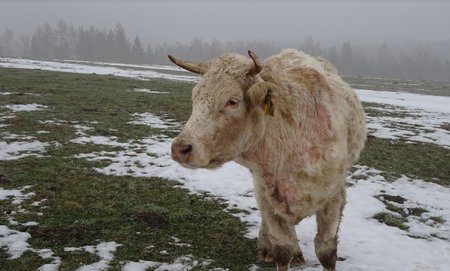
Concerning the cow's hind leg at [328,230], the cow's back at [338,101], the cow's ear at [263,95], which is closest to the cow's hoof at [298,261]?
the cow's hind leg at [328,230]

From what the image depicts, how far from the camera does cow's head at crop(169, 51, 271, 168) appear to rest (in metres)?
3.75

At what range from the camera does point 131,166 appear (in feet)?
30.0

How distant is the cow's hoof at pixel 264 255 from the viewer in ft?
18.2

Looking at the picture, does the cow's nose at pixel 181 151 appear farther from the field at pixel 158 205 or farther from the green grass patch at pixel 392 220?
the green grass patch at pixel 392 220

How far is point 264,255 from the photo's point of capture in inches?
220

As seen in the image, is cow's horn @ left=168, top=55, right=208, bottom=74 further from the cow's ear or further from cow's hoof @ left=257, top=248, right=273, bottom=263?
cow's hoof @ left=257, top=248, right=273, bottom=263

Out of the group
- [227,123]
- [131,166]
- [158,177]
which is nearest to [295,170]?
[227,123]

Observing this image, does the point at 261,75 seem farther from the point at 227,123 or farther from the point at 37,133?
the point at 37,133

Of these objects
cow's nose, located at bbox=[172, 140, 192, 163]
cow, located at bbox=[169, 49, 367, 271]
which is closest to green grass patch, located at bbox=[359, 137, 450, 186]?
cow, located at bbox=[169, 49, 367, 271]

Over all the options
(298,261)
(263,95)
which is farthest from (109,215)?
(263,95)

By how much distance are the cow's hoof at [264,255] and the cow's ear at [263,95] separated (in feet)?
8.24

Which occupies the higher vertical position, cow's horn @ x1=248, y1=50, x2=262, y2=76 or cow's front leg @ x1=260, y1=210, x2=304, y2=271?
cow's horn @ x1=248, y1=50, x2=262, y2=76

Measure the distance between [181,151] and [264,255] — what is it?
2.70m

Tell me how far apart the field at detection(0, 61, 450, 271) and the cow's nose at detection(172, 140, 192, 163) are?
7.20 feet
